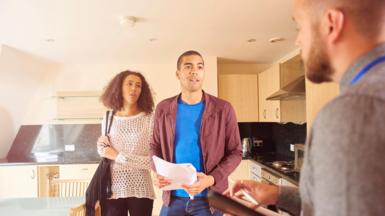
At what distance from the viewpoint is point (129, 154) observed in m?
1.69

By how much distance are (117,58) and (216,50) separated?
1278 mm

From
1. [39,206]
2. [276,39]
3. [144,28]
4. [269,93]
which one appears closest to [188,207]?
[39,206]

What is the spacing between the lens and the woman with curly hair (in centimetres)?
168

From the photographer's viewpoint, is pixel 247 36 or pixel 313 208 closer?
pixel 313 208

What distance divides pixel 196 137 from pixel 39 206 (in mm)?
1171

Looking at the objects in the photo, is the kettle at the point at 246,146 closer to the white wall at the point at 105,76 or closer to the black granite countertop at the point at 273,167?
the black granite countertop at the point at 273,167

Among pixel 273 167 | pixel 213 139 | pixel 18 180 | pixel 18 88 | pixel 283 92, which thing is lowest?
pixel 18 180

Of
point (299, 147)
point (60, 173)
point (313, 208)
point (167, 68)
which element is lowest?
point (60, 173)

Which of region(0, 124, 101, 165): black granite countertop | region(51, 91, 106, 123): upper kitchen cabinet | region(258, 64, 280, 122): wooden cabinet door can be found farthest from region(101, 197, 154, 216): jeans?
region(0, 124, 101, 165): black granite countertop

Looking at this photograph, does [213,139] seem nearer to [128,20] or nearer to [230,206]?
[230,206]

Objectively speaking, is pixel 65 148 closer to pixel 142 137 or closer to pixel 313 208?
pixel 142 137

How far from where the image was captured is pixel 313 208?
1.57ft

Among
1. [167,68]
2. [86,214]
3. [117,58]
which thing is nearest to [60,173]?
[117,58]

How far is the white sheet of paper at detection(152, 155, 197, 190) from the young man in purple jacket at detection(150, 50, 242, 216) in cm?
10
